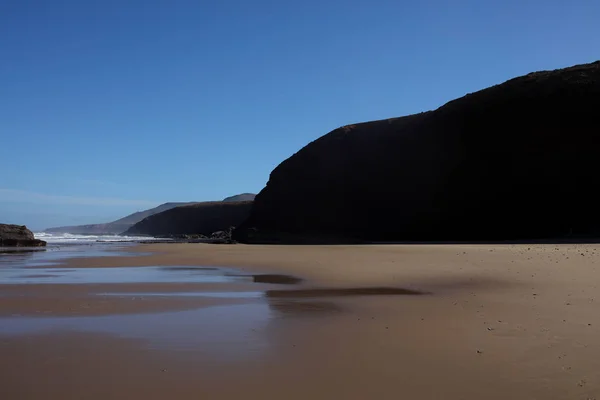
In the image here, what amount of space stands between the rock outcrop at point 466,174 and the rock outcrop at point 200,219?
58.8m

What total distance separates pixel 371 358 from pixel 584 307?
4233 millimetres

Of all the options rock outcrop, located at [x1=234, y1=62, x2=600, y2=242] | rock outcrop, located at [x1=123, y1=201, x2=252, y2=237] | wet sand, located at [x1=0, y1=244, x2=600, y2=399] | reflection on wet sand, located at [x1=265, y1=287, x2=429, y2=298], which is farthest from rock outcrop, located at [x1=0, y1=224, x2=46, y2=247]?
rock outcrop, located at [x1=123, y1=201, x2=252, y2=237]

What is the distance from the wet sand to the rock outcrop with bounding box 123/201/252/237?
343ft

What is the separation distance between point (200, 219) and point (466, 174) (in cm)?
9471

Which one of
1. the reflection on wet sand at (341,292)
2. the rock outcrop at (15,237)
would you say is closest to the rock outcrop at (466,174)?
the rock outcrop at (15,237)

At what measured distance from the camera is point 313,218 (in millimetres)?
57312

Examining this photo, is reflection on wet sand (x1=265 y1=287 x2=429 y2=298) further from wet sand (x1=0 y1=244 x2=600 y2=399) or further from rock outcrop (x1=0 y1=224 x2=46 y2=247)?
rock outcrop (x1=0 y1=224 x2=46 y2=247)

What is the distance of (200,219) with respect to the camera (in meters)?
132

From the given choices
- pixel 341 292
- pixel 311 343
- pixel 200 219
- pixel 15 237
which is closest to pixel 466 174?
pixel 15 237

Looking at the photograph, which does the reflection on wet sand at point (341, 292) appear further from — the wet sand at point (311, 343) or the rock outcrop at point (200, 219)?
the rock outcrop at point (200, 219)

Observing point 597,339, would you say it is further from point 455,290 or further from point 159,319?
point 159,319

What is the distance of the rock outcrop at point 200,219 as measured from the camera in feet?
394

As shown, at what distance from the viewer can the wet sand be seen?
423 cm

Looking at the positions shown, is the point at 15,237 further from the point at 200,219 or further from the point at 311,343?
the point at 200,219
